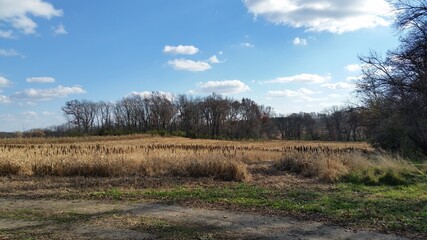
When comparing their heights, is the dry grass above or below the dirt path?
above

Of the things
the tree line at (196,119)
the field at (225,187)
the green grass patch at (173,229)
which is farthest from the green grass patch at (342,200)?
the tree line at (196,119)

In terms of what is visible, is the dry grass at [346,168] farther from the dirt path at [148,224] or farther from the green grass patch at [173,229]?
the green grass patch at [173,229]

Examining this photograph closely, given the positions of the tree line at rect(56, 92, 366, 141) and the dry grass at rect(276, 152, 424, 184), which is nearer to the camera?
the dry grass at rect(276, 152, 424, 184)

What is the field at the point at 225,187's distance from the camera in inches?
303

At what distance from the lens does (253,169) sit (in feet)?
53.2

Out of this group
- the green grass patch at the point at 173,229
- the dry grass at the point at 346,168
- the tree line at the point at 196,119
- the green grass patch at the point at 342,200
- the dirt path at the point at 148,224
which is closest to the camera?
the green grass patch at the point at 173,229

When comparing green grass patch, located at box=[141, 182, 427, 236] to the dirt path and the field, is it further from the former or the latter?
the dirt path

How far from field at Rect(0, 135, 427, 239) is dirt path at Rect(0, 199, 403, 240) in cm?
6

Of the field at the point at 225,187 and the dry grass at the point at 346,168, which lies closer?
the field at the point at 225,187

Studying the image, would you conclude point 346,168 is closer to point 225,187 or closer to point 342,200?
point 225,187

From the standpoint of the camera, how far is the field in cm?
769

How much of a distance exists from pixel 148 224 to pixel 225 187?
4816 mm

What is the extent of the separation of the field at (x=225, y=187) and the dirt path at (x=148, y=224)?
0.06m

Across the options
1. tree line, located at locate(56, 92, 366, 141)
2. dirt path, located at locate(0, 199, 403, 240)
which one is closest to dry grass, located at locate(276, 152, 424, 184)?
dirt path, located at locate(0, 199, 403, 240)
